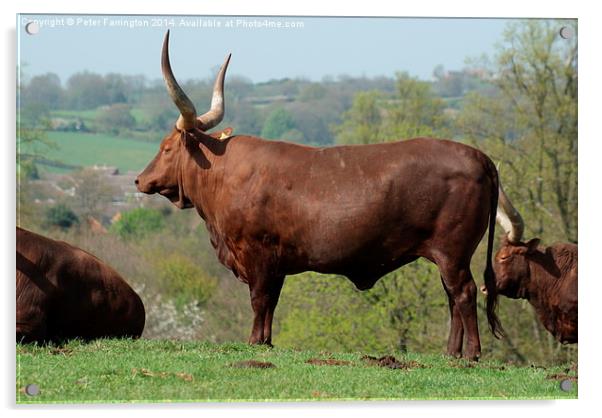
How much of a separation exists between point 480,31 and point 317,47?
1.62 metres

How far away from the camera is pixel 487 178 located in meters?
11.6

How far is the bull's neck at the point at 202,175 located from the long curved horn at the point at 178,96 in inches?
10.5

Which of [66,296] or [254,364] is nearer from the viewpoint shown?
[254,364]

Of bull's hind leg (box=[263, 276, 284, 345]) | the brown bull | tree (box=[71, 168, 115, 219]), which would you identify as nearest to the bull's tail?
the brown bull

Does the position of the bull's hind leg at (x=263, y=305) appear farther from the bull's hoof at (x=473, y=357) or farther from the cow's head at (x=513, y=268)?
the cow's head at (x=513, y=268)

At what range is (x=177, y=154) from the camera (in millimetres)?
12555

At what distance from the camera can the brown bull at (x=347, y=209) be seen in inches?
452

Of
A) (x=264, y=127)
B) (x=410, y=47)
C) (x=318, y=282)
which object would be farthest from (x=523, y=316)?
(x=410, y=47)

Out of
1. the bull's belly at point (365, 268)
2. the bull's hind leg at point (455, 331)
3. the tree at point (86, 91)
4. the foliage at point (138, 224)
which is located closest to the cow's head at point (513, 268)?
the bull's hind leg at point (455, 331)

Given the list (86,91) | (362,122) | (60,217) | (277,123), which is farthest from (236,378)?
(362,122)

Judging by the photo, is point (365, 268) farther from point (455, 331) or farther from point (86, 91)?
point (86, 91)

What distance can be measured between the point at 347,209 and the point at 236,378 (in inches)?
80.3

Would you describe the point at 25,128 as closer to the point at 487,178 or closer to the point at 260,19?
the point at 260,19

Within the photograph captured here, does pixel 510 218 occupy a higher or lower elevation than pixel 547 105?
lower
